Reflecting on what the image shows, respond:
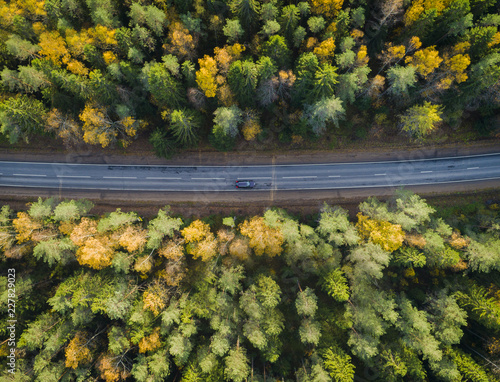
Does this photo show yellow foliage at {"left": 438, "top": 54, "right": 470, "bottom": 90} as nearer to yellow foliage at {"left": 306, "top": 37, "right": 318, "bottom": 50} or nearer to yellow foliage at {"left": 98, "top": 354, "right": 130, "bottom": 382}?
yellow foliage at {"left": 306, "top": 37, "right": 318, "bottom": 50}

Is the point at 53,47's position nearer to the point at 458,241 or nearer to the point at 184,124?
the point at 184,124

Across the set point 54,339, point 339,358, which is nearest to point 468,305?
point 339,358

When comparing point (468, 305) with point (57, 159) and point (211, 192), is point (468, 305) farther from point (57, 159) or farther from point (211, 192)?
point (57, 159)

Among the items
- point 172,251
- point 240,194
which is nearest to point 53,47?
point 172,251

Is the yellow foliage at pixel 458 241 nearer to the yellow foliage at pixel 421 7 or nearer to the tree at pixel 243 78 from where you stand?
the yellow foliage at pixel 421 7

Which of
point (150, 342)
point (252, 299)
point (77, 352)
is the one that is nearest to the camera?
point (252, 299)
